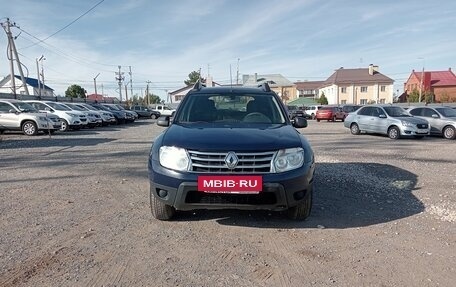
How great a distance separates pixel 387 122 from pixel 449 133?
8.94ft

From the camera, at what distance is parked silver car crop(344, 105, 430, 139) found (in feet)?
52.5

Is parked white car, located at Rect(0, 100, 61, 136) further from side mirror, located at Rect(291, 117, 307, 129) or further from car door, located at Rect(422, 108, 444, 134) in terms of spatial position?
car door, located at Rect(422, 108, 444, 134)

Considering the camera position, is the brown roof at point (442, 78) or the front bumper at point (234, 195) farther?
the brown roof at point (442, 78)

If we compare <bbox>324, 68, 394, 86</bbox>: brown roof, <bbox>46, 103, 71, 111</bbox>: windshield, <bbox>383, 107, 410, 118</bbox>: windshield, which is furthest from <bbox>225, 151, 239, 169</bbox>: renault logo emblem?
<bbox>324, 68, 394, 86</bbox>: brown roof

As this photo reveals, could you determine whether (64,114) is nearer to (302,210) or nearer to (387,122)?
(387,122)

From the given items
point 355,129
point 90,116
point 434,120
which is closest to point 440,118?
point 434,120

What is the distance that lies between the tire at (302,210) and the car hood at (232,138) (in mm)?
693

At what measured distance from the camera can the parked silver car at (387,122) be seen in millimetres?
16016

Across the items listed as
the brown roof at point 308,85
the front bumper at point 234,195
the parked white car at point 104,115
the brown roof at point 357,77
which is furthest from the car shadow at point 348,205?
the brown roof at point 308,85

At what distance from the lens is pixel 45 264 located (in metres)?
3.41

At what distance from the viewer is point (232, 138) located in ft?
13.5

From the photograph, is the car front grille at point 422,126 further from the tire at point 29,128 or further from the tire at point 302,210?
the tire at point 29,128

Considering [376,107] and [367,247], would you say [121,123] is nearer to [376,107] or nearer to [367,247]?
[376,107]

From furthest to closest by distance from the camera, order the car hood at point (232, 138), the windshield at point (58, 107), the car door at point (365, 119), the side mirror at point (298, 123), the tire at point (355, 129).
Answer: the windshield at point (58, 107), the tire at point (355, 129), the car door at point (365, 119), the side mirror at point (298, 123), the car hood at point (232, 138)
